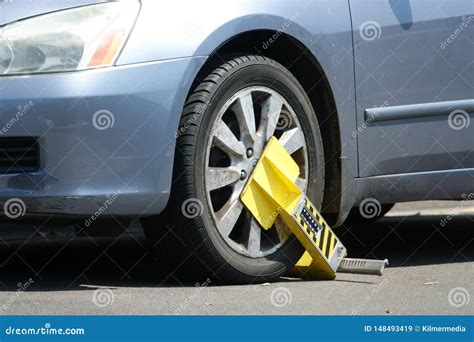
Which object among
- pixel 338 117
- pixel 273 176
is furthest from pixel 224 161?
pixel 338 117

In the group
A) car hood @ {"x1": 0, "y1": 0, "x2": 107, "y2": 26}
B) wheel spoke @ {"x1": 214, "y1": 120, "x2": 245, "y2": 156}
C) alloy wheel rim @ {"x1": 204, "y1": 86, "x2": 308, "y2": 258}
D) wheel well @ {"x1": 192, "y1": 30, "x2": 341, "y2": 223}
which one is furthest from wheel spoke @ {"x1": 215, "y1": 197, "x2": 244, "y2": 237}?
car hood @ {"x1": 0, "y1": 0, "x2": 107, "y2": 26}

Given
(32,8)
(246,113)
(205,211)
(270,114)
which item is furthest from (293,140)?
(32,8)

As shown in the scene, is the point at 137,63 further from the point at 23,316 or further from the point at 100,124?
the point at 23,316

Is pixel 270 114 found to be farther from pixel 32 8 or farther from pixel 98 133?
pixel 32 8

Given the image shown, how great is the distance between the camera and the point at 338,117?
567 centimetres

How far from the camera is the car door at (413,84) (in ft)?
18.7

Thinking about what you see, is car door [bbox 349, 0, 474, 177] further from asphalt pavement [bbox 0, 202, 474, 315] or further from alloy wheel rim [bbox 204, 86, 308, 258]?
asphalt pavement [bbox 0, 202, 474, 315]

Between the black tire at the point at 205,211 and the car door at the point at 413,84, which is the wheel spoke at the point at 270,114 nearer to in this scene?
the black tire at the point at 205,211

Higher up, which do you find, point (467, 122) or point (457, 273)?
point (467, 122)

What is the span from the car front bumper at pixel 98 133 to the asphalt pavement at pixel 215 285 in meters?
0.40

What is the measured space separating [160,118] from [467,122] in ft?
6.03

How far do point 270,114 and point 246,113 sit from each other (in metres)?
0.15

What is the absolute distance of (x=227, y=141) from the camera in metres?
5.21

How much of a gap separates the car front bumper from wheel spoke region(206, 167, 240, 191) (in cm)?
23
